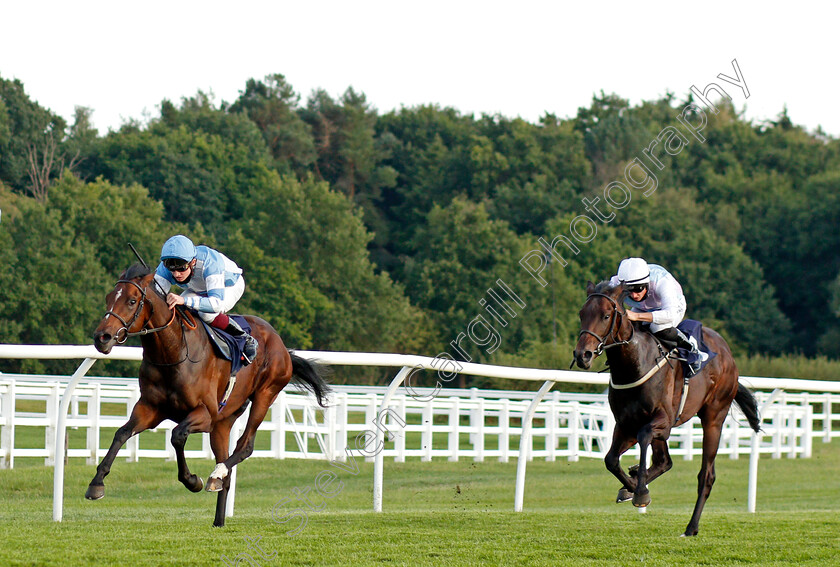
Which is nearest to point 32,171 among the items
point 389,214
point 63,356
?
point 389,214

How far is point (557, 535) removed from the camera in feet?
20.1

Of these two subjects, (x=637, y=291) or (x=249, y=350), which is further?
(x=637, y=291)

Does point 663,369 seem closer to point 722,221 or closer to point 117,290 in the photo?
point 117,290

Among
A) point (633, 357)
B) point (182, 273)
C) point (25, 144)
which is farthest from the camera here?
point (25, 144)

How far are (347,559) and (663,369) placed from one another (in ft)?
9.18

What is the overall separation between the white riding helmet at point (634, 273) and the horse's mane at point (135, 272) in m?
2.88

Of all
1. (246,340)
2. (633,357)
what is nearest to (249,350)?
(246,340)

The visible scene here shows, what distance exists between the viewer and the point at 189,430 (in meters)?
5.82

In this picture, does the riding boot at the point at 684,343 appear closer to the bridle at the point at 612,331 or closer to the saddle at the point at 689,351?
the saddle at the point at 689,351

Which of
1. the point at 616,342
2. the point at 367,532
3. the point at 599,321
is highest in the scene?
the point at 599,321

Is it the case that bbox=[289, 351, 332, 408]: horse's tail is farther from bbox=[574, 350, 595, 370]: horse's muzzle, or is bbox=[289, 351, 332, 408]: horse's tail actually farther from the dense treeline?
the dense treeline

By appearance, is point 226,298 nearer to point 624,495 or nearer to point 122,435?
point 122,435

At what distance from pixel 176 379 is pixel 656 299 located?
315cm

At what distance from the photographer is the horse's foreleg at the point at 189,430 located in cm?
577
